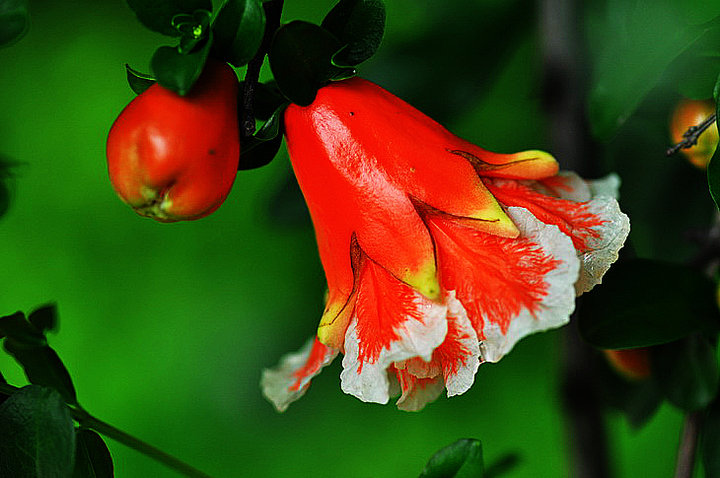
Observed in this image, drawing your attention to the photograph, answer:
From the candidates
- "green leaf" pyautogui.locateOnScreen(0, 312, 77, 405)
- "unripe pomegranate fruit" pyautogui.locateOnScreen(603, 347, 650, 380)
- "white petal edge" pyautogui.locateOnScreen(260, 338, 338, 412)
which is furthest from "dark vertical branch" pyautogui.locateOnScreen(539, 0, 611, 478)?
"green leaf" pyautogui.locateOnScreen(0, 312, 77, 405)

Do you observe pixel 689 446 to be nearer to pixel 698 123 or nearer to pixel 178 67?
pixel 698 123

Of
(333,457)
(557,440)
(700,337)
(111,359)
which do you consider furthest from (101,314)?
(700,337)

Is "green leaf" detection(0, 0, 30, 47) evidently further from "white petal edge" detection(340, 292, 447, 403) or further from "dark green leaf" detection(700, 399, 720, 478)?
"dark green leaf" detection(700, 399, 720, 478)

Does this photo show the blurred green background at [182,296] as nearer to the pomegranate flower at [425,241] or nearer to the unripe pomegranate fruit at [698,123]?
the unripe pomegranate fruit at [698,123]

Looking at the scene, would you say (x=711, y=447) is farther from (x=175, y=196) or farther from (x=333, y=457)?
(x=333, y=457)

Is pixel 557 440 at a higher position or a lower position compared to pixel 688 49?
lower

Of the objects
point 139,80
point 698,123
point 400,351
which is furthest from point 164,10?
point 698,123
